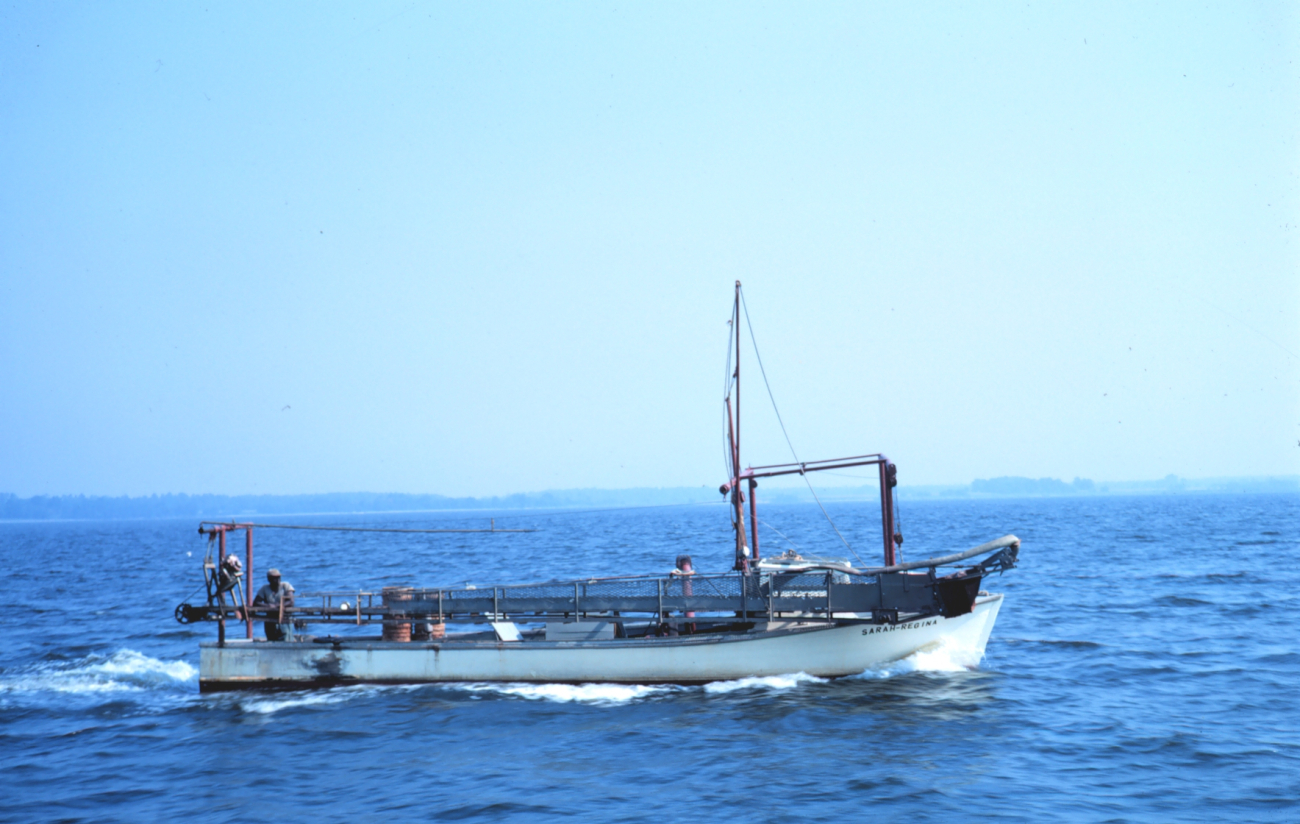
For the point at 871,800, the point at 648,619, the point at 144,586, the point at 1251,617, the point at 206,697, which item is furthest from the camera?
the point at 144,586

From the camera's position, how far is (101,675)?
2758 centimetres

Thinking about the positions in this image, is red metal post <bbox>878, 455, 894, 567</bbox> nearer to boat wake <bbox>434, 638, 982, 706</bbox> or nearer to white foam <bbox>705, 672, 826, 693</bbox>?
boat wake <bbox>434, 638, 982, 706</bbox>

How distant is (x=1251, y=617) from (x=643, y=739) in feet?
80.6

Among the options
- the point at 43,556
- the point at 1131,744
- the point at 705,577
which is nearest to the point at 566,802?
the point at 705,577

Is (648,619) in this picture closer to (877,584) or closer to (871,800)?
(877,584)

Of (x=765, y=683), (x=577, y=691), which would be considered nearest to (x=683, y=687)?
(x=765, y=683)

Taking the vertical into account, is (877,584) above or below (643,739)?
above

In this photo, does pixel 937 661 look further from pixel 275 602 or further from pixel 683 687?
pixel 275 602

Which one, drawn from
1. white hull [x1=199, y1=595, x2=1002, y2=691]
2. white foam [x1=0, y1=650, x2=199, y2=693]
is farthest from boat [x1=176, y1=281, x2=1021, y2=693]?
white foam [x1=0, y1=650, x2=199, y2=693]

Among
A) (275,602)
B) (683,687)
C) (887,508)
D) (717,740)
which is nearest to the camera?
(717,740)

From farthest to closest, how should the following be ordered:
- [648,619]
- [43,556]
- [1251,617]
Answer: [43,556] → [1251,617] → [648,619]

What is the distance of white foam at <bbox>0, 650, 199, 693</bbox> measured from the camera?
2620 centimetres

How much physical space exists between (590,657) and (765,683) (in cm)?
396

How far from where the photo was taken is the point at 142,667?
94.0 feet
